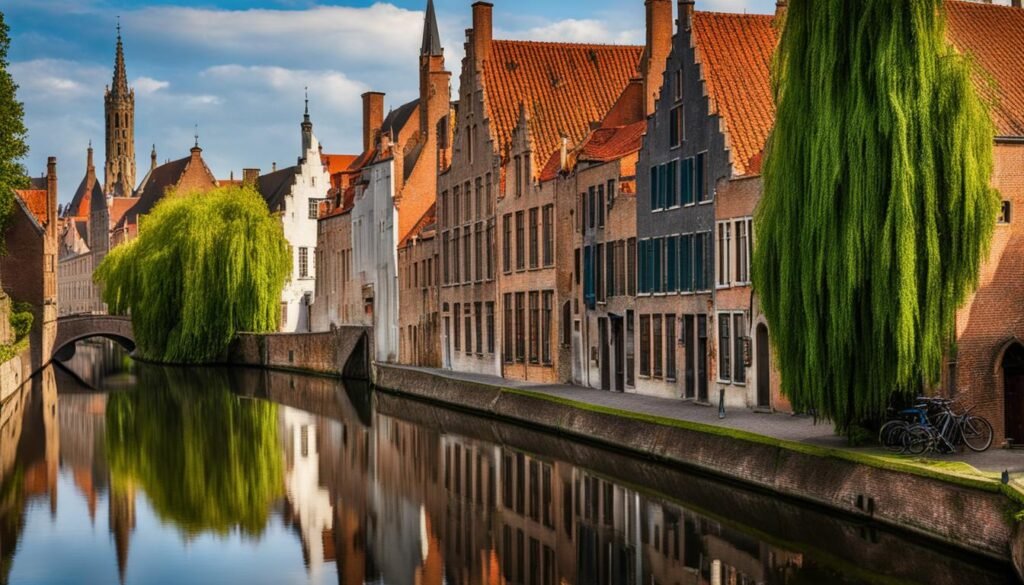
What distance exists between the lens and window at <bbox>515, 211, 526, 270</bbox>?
143 ft

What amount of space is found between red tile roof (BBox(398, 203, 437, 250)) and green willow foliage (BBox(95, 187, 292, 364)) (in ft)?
32.7

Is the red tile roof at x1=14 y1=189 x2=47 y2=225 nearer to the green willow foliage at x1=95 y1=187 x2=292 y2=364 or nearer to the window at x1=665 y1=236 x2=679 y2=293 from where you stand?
the green willow foliage at x1=95 y1=187 x2=292 y2=364

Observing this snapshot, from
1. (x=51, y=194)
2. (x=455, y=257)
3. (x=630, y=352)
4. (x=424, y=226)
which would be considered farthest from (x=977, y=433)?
(x=51, y=194)

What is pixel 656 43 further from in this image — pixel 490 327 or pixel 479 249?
pixel 490 327

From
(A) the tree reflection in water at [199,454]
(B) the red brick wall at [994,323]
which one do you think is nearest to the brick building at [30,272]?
(A) the tree reflection in water at [199,454]

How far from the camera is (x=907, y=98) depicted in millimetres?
21156

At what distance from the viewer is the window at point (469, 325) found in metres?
48.9

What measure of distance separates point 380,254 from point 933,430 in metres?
41.3

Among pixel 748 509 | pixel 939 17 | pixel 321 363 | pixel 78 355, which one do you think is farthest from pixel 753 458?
pixel 78 355

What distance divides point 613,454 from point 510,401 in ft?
26.1

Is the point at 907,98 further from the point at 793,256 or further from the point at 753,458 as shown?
the point at 753,458

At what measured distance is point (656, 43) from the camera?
3984 centimetres

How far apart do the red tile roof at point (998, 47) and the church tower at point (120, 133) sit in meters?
147

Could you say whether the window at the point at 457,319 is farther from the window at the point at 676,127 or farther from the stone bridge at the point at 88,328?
the stone bridge at the point at 88,328
